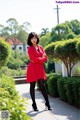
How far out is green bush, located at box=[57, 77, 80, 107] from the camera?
7397mm

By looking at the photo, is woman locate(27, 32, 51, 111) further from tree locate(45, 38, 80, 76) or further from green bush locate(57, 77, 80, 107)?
tree locate(45, 38, 80, 76)

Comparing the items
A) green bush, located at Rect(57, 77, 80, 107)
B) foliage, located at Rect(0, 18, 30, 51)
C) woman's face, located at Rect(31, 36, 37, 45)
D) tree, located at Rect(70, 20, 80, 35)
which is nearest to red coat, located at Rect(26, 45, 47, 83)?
woman's face, located at Rect(31, 36, 37, 45)

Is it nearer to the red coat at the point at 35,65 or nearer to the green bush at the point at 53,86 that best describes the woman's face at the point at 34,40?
the red coat at the point at 35,65

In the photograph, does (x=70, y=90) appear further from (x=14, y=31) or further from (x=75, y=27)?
(x=14, y=31)

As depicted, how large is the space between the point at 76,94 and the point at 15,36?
53325 millimetres

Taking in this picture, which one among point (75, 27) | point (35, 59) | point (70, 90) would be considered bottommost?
point (70, 90)

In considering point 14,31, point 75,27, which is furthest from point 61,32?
point 14,31

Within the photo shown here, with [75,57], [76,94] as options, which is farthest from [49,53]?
[76,94]

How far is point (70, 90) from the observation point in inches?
308

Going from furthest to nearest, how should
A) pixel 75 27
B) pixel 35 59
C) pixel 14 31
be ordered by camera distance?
pixel 14 31, pixel 75 27, pixel 35 59

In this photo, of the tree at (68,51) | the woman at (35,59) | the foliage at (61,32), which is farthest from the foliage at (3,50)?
the foliage at (61,32)

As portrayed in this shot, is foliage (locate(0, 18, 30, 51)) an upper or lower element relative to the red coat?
upper

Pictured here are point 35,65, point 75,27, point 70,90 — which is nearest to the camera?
point 35,65

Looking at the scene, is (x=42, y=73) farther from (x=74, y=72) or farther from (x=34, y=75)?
(x=74, y=72)
